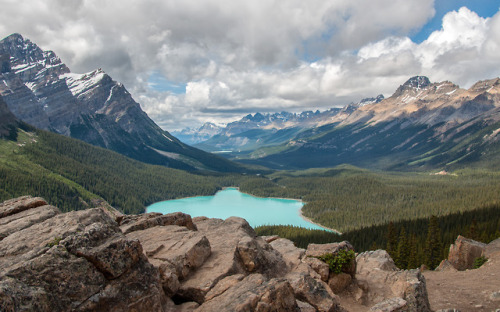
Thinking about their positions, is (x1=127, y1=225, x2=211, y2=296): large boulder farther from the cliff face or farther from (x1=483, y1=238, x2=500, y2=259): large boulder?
(x1=483, y1=238, x2=500, y2=259): large boulder

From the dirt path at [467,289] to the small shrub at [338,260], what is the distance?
607 cm

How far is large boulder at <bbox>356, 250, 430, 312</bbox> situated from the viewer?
57.5ft

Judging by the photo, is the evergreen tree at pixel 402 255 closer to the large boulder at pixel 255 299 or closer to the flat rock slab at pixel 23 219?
the large boulder at pixel 255 299

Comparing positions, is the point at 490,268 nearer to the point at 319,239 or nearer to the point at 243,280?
the point at 243,280

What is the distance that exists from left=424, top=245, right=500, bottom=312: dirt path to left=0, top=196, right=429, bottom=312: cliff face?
335cm

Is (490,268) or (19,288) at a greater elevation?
(19,288)

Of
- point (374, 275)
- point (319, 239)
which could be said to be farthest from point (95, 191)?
point (374, 275)

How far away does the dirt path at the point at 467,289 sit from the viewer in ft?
65.9

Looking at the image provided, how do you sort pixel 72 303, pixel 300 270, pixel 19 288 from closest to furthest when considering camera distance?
pixel 19 288 < pixel 72 303 < pixel 300 270

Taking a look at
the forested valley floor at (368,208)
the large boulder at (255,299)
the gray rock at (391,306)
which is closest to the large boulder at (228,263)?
the large boulder at (255,299)

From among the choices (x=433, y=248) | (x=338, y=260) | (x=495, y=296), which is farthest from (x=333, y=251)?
(x=433, y=248)

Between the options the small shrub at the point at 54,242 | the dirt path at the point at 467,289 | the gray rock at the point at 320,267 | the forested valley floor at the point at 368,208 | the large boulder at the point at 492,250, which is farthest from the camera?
the forested valley floor at the point at 368,208

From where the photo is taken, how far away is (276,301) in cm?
1323

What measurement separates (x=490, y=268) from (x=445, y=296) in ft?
38.8
